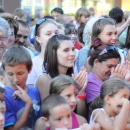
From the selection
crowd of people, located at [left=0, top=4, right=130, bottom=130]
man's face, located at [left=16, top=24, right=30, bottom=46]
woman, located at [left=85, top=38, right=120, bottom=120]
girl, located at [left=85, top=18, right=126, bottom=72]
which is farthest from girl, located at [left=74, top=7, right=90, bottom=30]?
woman, located at [left=85, top=38, right=120, bottom=120]

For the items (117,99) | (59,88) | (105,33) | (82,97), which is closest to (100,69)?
(82,97)

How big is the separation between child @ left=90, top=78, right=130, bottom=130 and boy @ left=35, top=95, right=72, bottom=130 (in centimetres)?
42

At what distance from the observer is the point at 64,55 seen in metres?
4.05

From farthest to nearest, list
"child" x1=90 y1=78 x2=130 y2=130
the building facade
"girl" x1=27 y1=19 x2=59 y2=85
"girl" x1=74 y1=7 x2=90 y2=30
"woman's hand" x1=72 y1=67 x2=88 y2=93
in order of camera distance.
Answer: the building facade
"girl" x1=74 y1=7 x2=90 y2=30
"girl" x1=27 y1=19 x2=59 y2=85
"woman's hand" x1=72 y1=67 x2=88 y2=93
"child" x1=90 y1=78 x2=130 y2=130

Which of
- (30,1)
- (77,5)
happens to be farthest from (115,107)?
(77,5)

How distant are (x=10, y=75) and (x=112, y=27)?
6.53ft

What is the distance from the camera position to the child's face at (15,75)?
11.5 ft

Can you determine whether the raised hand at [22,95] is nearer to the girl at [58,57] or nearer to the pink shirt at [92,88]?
the girl at [58,57]

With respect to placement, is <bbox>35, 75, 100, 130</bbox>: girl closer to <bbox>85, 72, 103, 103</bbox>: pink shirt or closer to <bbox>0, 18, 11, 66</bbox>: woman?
<bbox>85, 72, 103, 103</bbox>: pink shirt

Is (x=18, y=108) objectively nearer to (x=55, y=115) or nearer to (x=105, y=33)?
(x=55, y=115)

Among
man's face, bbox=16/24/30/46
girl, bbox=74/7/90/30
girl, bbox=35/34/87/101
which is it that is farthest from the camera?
girl, bbox=74/7/90/30

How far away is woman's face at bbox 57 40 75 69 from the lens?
4.05m

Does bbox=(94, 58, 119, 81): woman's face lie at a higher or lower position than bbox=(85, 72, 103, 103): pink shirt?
higher

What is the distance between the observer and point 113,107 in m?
3.62
